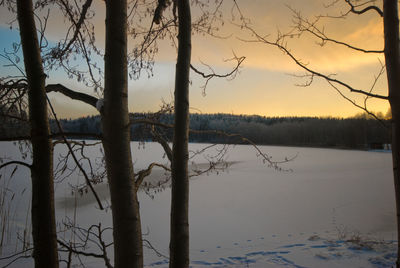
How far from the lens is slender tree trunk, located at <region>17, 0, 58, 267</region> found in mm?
1194

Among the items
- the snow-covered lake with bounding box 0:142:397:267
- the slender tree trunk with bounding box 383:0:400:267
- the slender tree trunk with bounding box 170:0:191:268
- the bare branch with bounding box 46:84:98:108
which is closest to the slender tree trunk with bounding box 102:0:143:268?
the bare branch with bounding box 46:84:98:108

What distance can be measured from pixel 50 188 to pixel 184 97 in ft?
3.00

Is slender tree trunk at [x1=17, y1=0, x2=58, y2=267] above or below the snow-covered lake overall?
above

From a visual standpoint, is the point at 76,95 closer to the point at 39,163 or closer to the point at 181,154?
the point at 39,163

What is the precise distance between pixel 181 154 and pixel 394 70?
163 centimetres

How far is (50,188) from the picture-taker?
48.3 inches

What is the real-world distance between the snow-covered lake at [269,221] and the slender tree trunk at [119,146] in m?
1.73

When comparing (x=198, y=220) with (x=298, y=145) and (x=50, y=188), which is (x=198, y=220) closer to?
(x=50, y=188)

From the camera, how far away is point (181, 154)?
1774mm

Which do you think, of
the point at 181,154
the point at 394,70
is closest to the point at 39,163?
the point at 181,154

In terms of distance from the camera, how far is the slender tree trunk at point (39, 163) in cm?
119

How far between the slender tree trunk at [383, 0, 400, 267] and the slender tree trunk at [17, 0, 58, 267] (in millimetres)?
2181

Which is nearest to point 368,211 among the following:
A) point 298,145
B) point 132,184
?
point 132,184

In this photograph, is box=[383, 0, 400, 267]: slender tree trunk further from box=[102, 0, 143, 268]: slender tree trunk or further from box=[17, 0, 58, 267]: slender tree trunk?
box=[17, 0, 58, 267]: slender tree trunk
